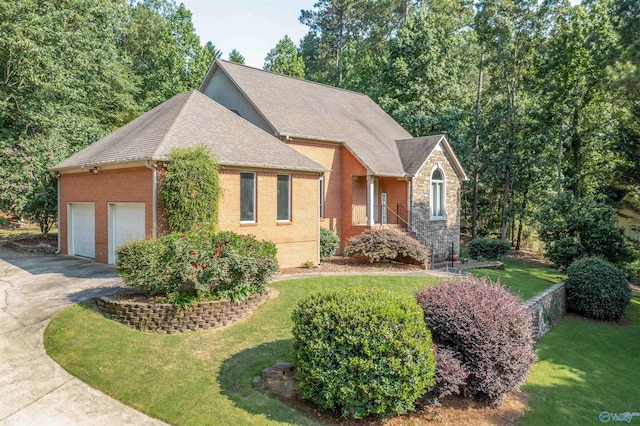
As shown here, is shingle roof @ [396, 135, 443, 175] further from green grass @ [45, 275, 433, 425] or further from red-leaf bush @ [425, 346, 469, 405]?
red-leaf bush @ [425, 346, 469, 405]

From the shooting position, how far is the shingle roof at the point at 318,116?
18.5m

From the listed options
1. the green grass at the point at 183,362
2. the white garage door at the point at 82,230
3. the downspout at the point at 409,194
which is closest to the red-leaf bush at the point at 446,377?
the green grass at the point at 183,362

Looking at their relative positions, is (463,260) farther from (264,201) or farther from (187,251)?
(187,251)

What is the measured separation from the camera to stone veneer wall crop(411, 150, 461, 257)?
19984mm

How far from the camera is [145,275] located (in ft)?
28.6

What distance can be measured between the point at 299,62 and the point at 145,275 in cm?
3660

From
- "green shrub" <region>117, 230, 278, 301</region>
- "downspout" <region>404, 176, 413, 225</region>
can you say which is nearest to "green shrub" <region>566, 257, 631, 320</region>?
"downspout" <region>404, 176, 413, 225</region>

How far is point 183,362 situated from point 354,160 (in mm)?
13552

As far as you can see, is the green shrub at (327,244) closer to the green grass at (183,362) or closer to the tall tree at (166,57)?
the green grass at (183,362)

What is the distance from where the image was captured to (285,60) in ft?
134

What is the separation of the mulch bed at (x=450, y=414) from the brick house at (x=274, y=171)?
314 inches

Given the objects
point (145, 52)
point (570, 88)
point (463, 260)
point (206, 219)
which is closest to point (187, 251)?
point (206, 219)

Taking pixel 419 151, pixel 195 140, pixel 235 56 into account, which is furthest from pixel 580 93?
pixel 235 56

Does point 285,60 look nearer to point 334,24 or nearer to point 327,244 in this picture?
A: point 334,24
